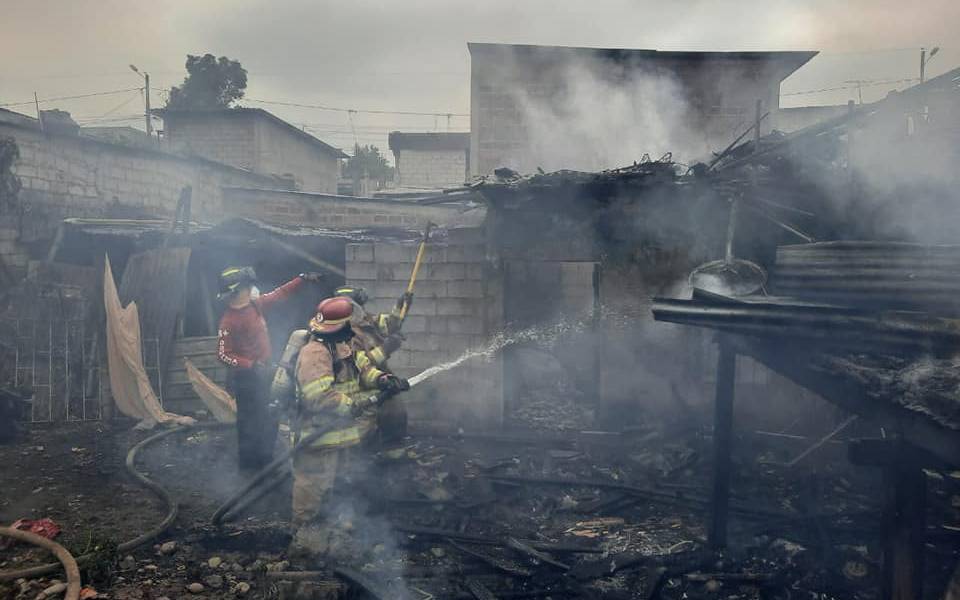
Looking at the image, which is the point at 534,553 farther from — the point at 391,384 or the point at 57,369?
the point at 57,369

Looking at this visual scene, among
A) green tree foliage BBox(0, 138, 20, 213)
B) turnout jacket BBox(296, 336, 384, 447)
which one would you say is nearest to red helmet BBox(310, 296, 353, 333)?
turnout jacket BBox(296, 336, 384, 447)

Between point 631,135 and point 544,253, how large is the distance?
979cm

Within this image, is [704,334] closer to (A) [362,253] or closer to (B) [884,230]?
(B) [884,230]

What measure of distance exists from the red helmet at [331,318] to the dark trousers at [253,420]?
2586 millimetres

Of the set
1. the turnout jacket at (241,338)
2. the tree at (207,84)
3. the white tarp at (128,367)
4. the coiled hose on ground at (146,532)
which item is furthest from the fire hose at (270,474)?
the tree at (207,84)

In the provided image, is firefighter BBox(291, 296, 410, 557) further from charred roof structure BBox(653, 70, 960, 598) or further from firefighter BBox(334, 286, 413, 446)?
charred roof structure BBox(653, 70, 960, 598)

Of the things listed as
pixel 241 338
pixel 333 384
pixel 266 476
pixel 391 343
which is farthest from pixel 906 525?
pixel 241 338

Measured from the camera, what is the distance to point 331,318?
5.65 meters

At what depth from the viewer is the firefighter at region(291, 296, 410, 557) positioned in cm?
549

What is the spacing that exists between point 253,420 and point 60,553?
2.73 metres

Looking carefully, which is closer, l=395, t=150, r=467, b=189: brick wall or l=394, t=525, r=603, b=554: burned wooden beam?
l=394, t=525, r=603, b=554: burned wooden beam

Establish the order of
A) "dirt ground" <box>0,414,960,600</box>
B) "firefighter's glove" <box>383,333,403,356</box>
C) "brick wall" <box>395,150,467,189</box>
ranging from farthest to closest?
"brick wall" <box>395,150,467,189</box> < "firefighter's glove" <box>383,333,403,356</box> < "dirt ground" <box>0,414,960,600</box>

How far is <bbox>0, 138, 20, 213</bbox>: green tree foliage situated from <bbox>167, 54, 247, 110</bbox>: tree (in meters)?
23.9

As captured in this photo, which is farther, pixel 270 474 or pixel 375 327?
pixel 375 327
